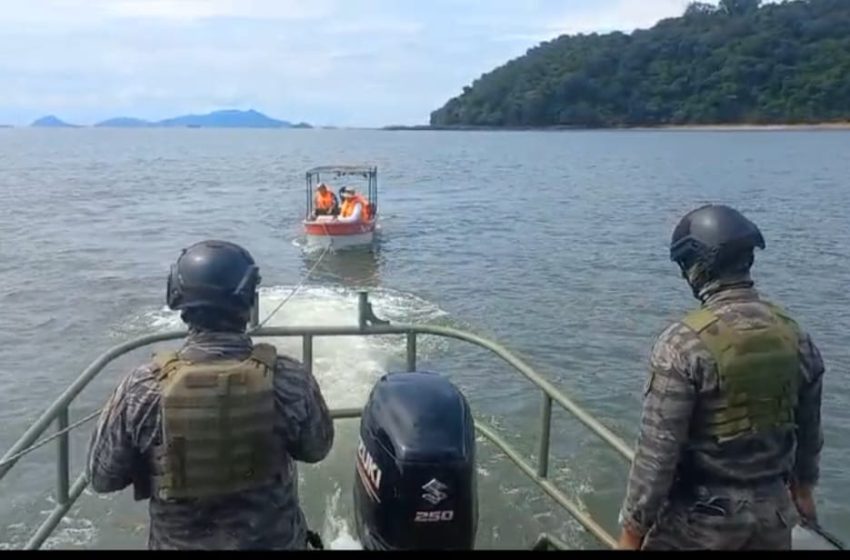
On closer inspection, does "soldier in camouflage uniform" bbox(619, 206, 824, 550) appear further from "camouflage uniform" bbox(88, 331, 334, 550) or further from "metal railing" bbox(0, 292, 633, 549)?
Answer: "camouflage uniform" bbox(88, 331, 334, 550)

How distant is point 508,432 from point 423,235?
69.7 feet

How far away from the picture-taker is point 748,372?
10.3 ft

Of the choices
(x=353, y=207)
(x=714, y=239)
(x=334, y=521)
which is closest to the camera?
(x=714, y=239)

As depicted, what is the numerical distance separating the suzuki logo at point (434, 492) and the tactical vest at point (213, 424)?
0.65 metres

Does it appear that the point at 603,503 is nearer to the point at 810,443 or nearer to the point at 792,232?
the point at 810,443

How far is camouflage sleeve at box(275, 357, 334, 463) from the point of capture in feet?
9.82

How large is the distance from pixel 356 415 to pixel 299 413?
8.84 feet

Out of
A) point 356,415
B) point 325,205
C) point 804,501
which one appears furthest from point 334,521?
point 325,205

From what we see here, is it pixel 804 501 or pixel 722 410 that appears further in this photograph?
pixel 804 501

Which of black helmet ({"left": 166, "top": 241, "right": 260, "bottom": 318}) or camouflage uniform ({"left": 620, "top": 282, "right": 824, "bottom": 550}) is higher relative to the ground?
black helmet ({"left": 166, "top": 241, "right": 260, "bottom": 318})

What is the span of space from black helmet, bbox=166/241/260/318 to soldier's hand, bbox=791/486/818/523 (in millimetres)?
2181

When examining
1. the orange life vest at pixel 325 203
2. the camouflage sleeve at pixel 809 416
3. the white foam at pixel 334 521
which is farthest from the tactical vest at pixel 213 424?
the orange life vest at pixel 325 203

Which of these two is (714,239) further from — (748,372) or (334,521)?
(334,521)

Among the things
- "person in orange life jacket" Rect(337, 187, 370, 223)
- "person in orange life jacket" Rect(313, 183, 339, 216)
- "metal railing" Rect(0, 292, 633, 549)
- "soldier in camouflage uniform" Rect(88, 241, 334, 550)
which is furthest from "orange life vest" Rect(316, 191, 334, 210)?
"soldier in camouflage uniform" Rect(88, 241, 334, 550)
